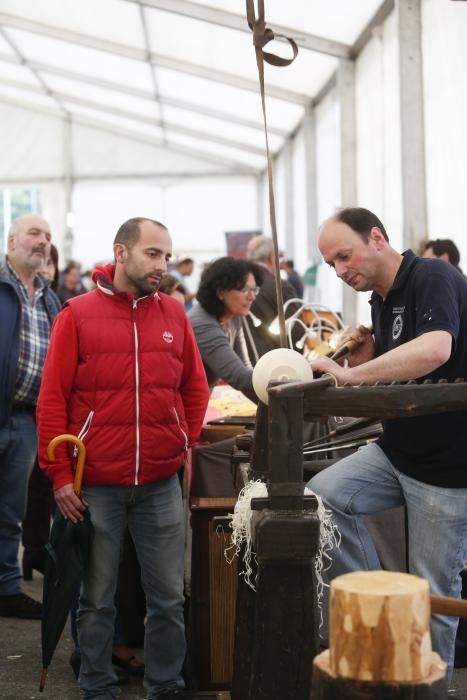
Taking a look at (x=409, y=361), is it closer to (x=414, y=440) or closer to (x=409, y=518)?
(x=414, y=440)

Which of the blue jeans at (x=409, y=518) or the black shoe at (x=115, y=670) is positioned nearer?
the blue jeans at (x=409, y=518)

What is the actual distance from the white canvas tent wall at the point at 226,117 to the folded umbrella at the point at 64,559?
467 cm

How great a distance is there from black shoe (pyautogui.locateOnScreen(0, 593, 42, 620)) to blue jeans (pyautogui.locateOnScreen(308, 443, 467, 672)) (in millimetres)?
1980

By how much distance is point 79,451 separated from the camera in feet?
9.68

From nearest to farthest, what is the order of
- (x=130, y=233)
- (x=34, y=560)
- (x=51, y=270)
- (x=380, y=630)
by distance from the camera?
(x=380, y=630) < (x=130, y=233) < (x=51, y=270) < (x=34, y=560)

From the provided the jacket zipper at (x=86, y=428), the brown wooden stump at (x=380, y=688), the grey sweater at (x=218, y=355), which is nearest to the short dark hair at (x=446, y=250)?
the grey sweater at (x=218, y=355)

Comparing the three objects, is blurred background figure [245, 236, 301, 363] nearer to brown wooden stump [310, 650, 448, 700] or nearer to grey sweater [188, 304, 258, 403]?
grey sweater [188, 304, 258, 403]

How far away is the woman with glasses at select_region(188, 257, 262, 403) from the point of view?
13.5ft

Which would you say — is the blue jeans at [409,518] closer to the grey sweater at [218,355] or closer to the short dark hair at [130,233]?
the short dark hair at [130,233]

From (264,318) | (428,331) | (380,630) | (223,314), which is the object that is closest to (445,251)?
(264,318)

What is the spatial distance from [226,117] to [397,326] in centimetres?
1275

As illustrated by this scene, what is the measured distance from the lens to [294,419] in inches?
69.6

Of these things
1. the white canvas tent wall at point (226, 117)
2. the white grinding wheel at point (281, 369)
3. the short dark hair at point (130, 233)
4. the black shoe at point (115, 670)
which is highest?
the white canvas tent wall at point (226, 117)

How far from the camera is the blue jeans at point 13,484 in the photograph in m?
4.21
